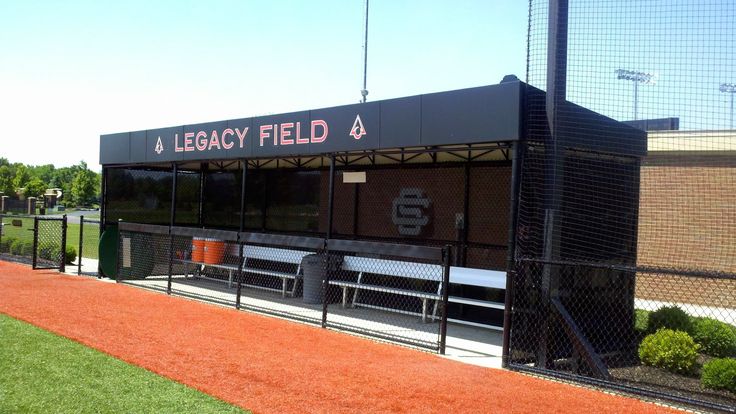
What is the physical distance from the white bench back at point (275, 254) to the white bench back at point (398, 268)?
144cm

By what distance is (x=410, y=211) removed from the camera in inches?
473

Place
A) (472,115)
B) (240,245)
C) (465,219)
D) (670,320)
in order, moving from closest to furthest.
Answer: (472,115), (670,320), (240,245), (465,219)

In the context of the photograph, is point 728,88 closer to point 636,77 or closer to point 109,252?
point 636,77

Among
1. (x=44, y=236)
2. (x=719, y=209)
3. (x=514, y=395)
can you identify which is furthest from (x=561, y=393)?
(x=44, y=236)

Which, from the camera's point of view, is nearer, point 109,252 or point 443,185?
point 443,185

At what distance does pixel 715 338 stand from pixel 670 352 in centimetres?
168

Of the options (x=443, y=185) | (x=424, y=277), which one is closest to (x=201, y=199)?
(x=443, y=185)

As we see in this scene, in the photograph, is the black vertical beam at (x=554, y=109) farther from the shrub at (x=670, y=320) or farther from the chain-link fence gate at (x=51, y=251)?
the chain-link fence gate at (x=51, y=251)

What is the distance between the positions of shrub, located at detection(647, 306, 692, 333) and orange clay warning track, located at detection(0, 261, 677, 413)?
9.68ft

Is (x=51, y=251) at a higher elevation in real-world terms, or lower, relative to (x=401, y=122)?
lower

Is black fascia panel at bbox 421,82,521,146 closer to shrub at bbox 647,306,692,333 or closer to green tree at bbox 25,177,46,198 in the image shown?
shrub at bbox 647,306,692,333

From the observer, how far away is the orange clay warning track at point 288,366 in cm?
541

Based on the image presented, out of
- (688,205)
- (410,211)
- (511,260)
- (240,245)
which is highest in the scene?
(688,205)

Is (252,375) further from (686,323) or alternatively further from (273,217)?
(273,217)
